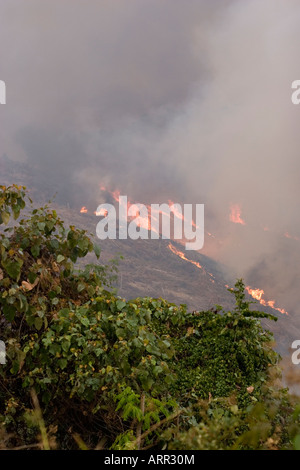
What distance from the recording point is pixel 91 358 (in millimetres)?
5266

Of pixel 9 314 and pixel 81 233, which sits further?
pixel 81 233

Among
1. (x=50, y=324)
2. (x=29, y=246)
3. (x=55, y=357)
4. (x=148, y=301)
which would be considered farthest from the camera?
(x=148, y=301)

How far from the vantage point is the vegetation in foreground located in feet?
16.7

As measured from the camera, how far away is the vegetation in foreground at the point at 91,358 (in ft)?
16.7

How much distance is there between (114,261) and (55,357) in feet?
7.62

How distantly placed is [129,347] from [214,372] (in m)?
1.37

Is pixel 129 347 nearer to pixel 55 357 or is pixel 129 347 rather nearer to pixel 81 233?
pixel 55 357

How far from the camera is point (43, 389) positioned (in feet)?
17.5

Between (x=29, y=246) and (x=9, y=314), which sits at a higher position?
(x=29, y=246)

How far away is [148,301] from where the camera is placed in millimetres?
6980

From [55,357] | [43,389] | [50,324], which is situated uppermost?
[50,324]
